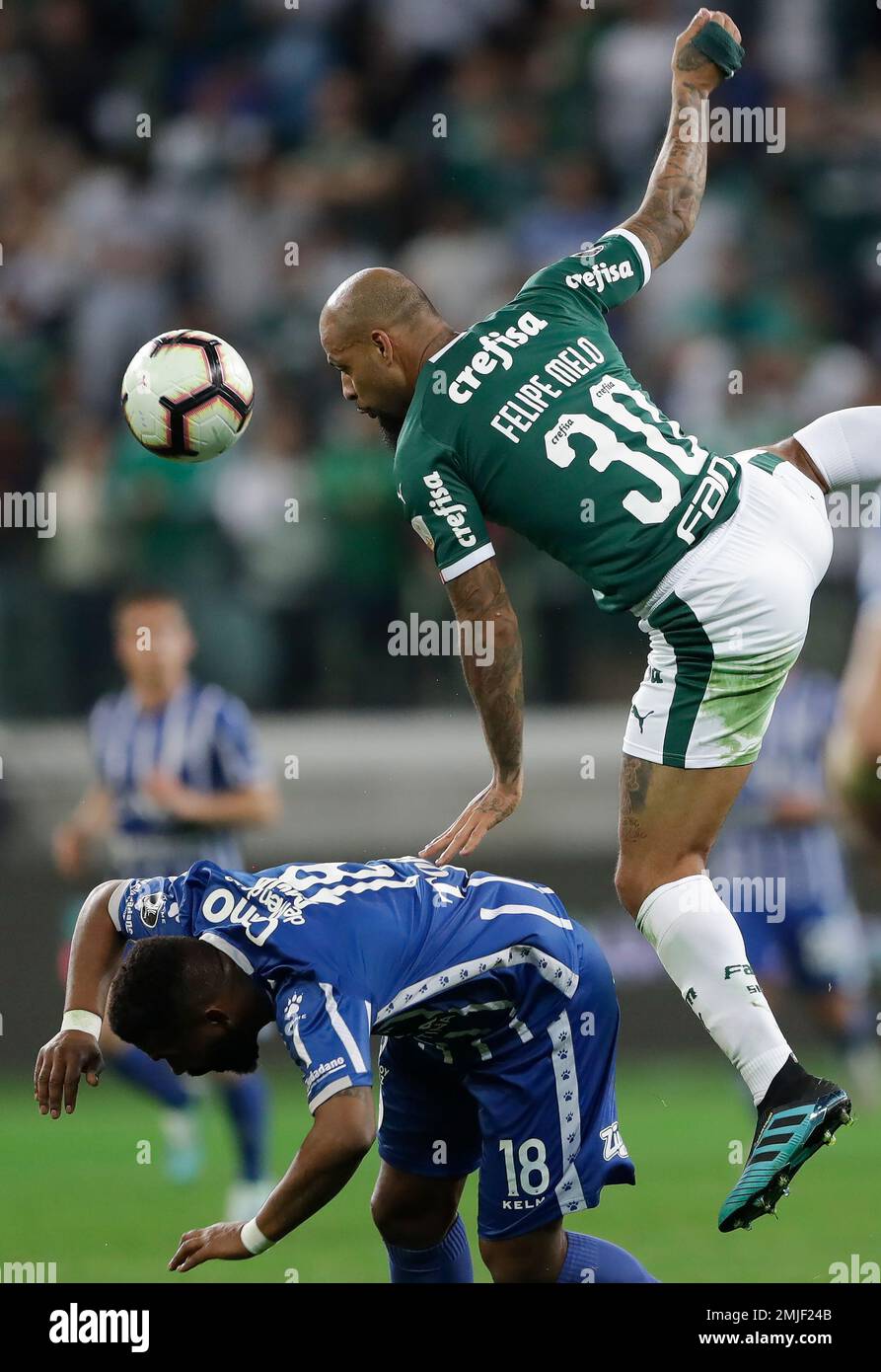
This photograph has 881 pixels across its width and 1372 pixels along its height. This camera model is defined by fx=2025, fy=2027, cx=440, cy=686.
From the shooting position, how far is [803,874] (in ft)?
28.7

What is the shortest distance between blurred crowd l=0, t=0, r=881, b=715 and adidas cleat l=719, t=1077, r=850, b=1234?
526 cm

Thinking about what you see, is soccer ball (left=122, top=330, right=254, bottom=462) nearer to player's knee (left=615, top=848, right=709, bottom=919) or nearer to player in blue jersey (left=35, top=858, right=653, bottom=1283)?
player in blue jersey (left=35, top=858, right=653, bottom=1283)

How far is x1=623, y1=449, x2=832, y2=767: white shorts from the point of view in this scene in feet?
16.3

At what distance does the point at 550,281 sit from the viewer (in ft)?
17.5

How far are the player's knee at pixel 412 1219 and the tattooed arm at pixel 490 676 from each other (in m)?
0.83

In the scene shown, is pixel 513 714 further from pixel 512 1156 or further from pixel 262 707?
pixel 262 707

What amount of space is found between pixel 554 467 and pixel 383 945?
1286mm

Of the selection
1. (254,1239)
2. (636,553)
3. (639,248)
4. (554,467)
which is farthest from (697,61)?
(254,1239)

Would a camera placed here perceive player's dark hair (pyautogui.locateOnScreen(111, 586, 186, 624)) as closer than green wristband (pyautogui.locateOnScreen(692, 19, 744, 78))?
No

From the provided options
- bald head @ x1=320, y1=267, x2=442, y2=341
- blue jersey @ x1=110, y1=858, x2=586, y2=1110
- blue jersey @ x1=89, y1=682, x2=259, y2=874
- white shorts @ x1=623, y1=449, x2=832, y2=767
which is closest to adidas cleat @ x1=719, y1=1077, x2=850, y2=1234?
blue jersey @ x1=110, y1=858, x2=586, y2=1110

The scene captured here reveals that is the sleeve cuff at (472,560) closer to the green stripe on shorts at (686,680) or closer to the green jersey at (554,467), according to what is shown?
the green jersey at (554,467)

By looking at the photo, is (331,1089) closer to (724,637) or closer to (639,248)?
(724,637)

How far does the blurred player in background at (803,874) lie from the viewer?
8617mm

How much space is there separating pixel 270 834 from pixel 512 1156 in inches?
208
